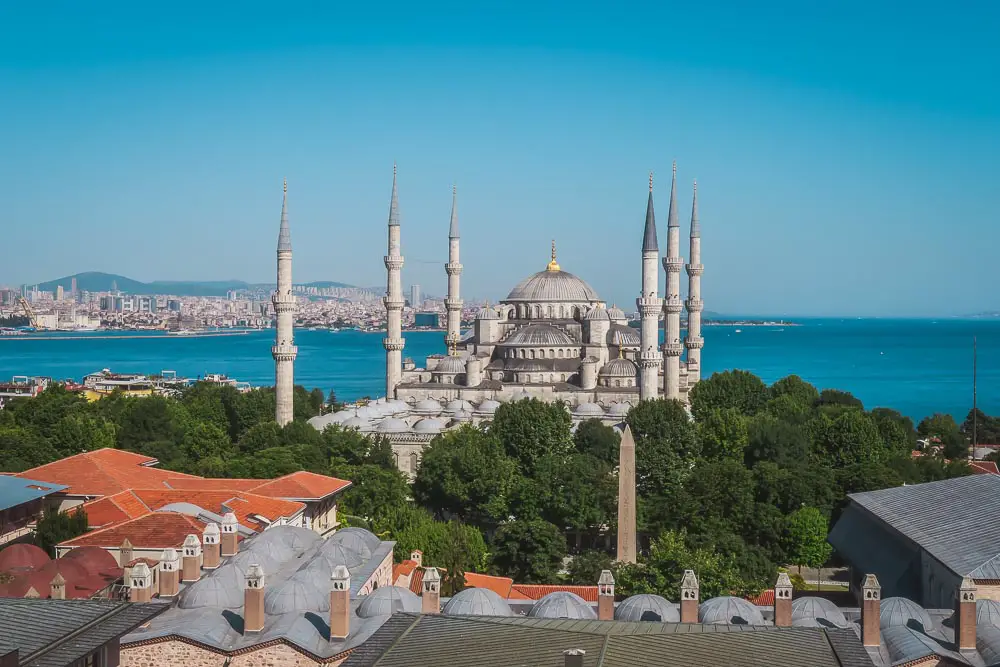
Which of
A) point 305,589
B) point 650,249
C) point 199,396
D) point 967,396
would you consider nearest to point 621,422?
point 650,249

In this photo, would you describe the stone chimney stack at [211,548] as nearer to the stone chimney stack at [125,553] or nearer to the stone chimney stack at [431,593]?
the stone chimney stack at [125,553]

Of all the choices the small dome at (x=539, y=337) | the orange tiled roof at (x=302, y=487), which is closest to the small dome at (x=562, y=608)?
the orange tiled roof at (x=302, y=487)

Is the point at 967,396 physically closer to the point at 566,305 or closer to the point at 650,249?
the point at 566,305

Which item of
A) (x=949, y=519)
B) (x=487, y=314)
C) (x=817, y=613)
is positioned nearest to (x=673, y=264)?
(x=487, y=314)

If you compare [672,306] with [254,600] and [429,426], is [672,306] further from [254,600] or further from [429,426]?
[254,600]

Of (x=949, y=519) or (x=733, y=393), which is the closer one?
(x=949, y=519)
